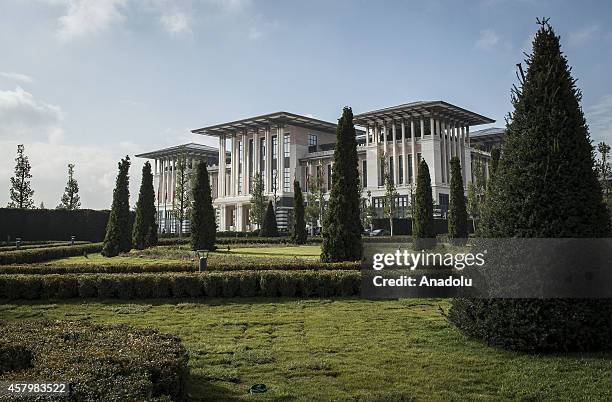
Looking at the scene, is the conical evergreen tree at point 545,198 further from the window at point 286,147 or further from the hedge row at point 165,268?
the window at point 286,147

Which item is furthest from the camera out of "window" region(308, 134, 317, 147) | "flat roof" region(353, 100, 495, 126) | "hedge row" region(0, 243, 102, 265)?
"window" region(308, 134, 317, 147)

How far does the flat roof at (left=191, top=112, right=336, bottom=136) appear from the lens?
235 feet

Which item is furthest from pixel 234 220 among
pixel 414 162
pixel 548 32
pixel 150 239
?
pixel 548 32

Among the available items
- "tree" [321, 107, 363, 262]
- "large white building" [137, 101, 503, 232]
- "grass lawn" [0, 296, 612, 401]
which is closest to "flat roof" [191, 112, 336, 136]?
"large white building" [137, 101, 503, 232]

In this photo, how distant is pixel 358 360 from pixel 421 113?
2355 inches

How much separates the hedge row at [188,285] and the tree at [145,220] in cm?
1880

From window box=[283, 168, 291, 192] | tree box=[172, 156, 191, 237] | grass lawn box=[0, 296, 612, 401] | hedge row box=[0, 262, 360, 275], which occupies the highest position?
window box=[283, 168, 291, 192]

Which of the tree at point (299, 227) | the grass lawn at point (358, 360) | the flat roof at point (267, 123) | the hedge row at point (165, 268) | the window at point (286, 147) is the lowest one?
the grass lawn at point (358, 360)

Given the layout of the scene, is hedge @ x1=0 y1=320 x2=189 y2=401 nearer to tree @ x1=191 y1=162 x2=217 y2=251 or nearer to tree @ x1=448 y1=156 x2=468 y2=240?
tree @ x1=191 y1=162 x2=217 y2=251

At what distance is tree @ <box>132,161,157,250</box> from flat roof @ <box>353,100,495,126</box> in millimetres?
38094

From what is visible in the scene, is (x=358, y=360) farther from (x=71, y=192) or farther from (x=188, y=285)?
(x=71, y=192)

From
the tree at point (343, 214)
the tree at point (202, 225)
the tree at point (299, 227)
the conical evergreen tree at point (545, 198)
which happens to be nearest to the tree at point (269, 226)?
the tree at point (299, 227)

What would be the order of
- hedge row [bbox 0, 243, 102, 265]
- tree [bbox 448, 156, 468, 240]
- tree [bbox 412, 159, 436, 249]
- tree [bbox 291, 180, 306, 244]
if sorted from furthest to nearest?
tree [bbox 291, 180, 306, 244] → tree [bbox 448, 156, 468, 240] → tree [bbox 412, 159, 436, 249] → hedge row [bbox 0, 243, 102, 265]

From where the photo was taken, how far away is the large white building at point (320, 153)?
63969mm
